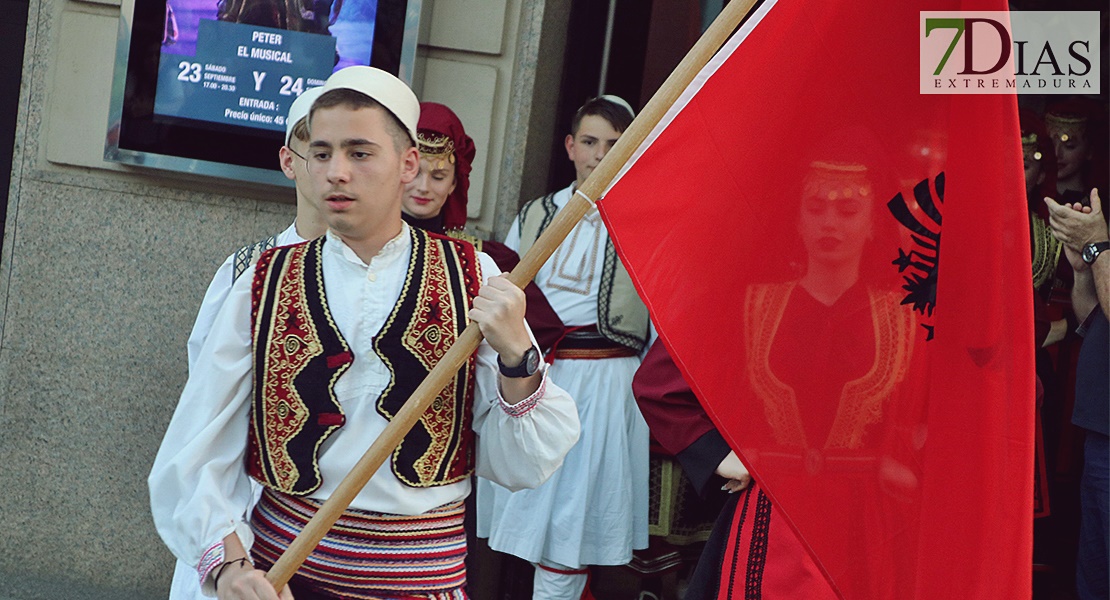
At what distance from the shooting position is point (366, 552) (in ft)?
8.84

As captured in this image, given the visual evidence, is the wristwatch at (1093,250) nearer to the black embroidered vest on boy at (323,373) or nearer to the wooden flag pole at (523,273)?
the wooden flag pole at (523,273)

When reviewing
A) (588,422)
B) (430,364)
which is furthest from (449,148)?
(430,364)

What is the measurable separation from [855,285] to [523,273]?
716 mm

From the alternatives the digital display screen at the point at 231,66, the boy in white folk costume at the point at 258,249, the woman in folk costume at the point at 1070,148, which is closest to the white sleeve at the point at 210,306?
the boy in white folk costume at the point at 258,249

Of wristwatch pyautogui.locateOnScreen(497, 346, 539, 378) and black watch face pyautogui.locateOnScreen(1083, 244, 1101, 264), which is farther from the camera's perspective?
black watch face pyautogui.locateOnScreen(1083, 244, 1101, 264)

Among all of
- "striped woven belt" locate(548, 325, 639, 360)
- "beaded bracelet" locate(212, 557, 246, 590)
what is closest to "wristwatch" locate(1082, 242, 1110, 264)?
"striped woven belt" locate(548, 325, 639, 360)

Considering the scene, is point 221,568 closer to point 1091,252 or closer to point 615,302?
point 615,302

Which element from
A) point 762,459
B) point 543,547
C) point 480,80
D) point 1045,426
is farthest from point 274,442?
point 1045,426

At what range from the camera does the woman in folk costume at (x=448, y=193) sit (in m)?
4.76

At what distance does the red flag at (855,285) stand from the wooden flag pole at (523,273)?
0.13m

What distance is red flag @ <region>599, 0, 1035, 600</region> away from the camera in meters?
2.62

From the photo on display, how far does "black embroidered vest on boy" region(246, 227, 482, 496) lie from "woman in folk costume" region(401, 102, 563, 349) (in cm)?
190

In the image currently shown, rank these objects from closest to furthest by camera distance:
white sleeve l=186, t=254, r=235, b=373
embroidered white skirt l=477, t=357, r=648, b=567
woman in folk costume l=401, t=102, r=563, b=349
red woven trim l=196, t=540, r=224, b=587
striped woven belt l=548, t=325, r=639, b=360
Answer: red woven trim l=196, t=540, r=224, b=587
white sleeve l=186, t=254, r=235, b=373
woman in folk costume l=401, t=102, r=563, b=349
embroidered white skirt l=477, t=357, r=648, b=567
striped woven belt l=548, t=325, r=639, b=360

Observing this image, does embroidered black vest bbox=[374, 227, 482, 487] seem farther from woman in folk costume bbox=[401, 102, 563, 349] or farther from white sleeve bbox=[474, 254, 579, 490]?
woman in folk costume bbox=[401, 102, 563, 349]
